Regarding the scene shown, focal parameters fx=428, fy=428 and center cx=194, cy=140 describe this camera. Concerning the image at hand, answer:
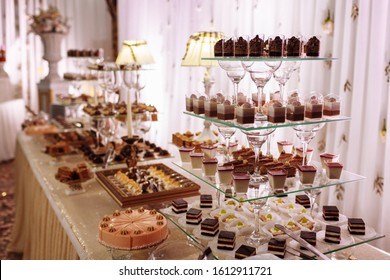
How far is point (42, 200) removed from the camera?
7.63ft

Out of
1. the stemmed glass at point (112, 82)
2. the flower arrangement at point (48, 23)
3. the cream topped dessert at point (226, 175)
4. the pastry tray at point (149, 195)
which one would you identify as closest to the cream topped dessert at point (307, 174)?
the cream topped dessert at point (226, 175)

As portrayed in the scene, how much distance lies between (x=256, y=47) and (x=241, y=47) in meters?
0.05

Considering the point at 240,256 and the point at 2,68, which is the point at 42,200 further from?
the point at 2,68

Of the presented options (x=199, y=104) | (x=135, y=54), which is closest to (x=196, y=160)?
(x=199, y=104)

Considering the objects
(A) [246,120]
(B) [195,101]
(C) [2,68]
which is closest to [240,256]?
(A) [246,120]

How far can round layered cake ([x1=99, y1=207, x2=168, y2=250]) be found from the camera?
146 cm

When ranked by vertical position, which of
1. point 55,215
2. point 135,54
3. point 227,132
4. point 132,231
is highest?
point 135,54

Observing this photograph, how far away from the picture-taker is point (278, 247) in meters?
1.30

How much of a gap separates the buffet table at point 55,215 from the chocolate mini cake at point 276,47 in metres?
0.73

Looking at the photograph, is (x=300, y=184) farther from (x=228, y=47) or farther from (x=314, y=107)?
(x=228, y=47)

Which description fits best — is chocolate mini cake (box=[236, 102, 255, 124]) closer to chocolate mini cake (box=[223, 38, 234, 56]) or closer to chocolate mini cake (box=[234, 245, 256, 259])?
chocolate mini cake (box=[223, 38, 234, 56])

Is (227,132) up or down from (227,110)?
down

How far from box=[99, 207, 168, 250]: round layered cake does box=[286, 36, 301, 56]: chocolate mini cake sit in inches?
29.3

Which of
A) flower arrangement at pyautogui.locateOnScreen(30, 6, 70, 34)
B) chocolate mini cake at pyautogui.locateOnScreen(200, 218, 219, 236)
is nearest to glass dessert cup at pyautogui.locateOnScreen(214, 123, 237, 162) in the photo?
chocolate mini cake at pyautogui.locateOnScreen(200, 218, 219, 236)
